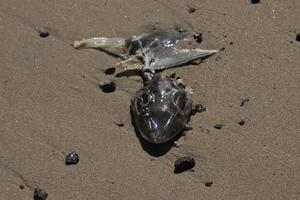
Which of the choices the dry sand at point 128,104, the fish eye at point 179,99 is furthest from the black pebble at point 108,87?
the fish eye at point 179,99

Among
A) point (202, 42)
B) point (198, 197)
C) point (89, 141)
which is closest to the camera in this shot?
point (198, 197)

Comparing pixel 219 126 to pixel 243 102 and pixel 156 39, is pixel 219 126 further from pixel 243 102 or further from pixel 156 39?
pixel 156 39

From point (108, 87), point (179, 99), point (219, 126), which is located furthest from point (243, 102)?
point (108, 87)

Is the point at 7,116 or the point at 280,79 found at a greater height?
the point at 280,79

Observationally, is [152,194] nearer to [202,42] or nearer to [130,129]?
[130,129]

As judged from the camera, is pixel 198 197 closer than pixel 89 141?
Yes

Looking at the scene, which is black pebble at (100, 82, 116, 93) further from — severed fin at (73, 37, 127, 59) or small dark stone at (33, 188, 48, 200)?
small dark stone at (33, 188, 48, 200)

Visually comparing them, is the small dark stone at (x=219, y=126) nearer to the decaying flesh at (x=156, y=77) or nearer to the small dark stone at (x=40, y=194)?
the decaying flesh at (x=156, y=77)

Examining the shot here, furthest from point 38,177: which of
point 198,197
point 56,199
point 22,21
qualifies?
point 22,21
